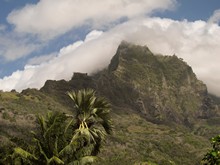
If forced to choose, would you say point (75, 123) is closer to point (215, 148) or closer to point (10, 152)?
point (10, 152)

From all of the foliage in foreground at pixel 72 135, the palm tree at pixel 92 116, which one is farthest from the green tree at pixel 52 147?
the palm tree at pixel 92 116

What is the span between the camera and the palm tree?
34438 mm

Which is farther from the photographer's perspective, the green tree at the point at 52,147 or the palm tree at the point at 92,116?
the palm tree at the point at 92,116

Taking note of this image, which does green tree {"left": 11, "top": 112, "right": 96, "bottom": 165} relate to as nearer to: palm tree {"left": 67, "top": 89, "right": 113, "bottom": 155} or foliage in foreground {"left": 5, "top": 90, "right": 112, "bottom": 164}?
foliage in foreground {"left": 5, "top": 90, "right": 112, "bottom": 164}

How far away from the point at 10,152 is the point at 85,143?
7014 mm

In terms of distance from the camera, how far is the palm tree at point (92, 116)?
3444 centimetres

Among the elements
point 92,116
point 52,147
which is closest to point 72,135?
point 52,147

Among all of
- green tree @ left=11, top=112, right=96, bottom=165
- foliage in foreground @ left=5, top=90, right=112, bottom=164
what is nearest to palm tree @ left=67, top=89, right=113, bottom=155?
foliage in foreground @ left=5, top=90, right=112, bottom=164

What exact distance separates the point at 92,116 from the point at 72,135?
7.83ft

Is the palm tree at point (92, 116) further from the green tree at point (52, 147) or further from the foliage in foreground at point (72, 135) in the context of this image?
the green tree at point (52, 147)

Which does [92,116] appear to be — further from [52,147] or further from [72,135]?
[52,147]

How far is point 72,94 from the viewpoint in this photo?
35375 millimetres

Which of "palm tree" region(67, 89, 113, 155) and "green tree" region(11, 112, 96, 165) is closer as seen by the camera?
"green tree" region(11, 112, 96, 165)

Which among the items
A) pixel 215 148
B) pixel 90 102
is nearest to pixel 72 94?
pixel 90 102
